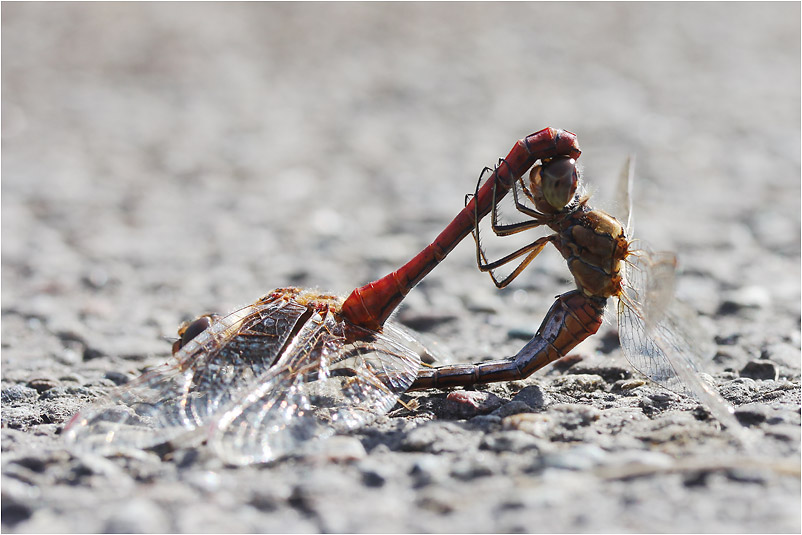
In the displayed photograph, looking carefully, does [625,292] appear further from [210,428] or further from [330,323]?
[210,428]

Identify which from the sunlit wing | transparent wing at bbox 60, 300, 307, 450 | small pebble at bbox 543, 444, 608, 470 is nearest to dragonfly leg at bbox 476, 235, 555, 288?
the sunlit wing

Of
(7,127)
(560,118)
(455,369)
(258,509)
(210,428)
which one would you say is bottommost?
(258,509)

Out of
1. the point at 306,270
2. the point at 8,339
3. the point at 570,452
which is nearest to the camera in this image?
→ the point at 570,452

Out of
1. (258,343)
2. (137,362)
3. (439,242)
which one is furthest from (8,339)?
(439,242)

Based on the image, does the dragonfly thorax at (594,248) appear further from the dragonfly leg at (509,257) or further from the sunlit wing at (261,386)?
the sunlit wing at (261,386)

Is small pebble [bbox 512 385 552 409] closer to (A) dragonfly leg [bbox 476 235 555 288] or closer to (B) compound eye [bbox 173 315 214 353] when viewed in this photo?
(A) dragonfly leg [bbox 476 235 555 288]

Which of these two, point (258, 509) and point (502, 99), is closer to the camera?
point (258, 509)

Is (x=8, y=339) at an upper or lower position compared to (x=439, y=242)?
lower
